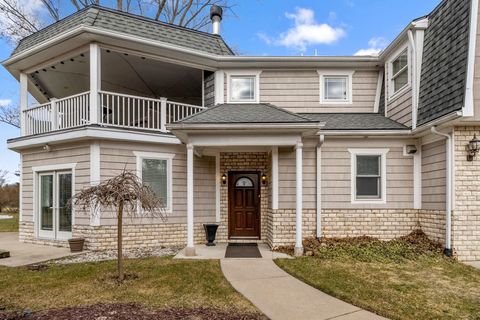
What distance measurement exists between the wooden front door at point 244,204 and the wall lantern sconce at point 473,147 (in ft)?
16.8

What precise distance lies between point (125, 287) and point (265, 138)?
4135 millimetres

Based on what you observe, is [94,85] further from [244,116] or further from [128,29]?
[244,116]

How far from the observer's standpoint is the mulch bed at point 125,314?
12.8ft

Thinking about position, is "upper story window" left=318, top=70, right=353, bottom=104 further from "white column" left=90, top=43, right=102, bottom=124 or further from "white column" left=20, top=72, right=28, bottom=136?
"white column" left=20, top=72, right=28, bottom=136

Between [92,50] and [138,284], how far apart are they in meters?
5.86

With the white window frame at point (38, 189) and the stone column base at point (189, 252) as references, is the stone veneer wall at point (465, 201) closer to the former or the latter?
the stone column base at point (189, 252)

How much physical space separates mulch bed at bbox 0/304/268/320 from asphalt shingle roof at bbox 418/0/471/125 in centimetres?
595

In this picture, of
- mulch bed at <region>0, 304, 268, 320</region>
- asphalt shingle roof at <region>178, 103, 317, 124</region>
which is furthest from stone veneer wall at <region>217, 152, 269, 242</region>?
mulch bed at <region>0, 304, 268, 320</region>

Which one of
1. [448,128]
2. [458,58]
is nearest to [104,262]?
[448,128]

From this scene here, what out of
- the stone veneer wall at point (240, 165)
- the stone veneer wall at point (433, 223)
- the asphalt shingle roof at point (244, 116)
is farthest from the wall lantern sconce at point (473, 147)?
the stone veneer wall at point (240, 165)

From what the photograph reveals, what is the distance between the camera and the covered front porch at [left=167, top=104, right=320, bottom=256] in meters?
7.20

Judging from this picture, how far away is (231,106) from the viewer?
940 cm

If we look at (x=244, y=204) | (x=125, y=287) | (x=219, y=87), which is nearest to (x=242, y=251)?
(x=244, y=204)

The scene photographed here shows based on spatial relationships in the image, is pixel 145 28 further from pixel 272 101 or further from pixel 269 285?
pixel 269 285
